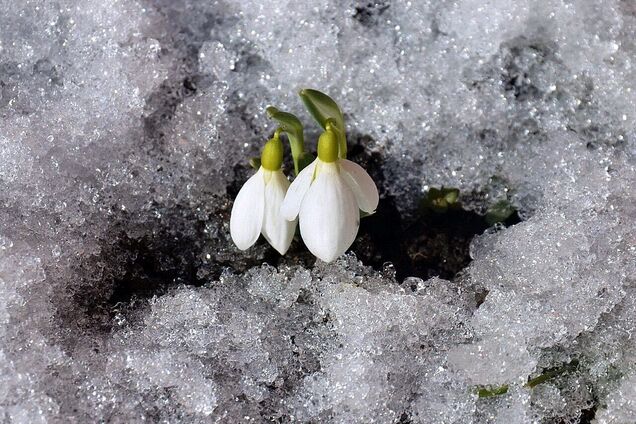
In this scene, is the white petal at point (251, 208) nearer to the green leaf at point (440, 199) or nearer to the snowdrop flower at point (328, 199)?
the snowdrop flower at point (328, 199)

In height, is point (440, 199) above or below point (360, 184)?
below

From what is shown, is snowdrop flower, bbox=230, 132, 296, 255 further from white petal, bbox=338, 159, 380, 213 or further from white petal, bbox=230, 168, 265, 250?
white petal, bbox=338, 159, 380, 213

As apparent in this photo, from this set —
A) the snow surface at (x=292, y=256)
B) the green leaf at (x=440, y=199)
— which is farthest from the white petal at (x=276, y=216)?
the green leaf at (x=440, y=199)

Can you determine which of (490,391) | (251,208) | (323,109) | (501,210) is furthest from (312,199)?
(501,210)

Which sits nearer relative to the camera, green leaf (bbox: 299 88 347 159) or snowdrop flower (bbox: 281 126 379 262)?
snowdrop flower (bbox: 281 126 379 262)

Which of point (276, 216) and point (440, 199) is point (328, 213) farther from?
point (440, 199)

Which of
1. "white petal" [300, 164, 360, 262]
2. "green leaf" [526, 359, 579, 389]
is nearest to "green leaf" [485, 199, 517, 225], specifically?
"green leaf" [526, 359, 579, 389]

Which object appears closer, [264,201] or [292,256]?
[264,201]
